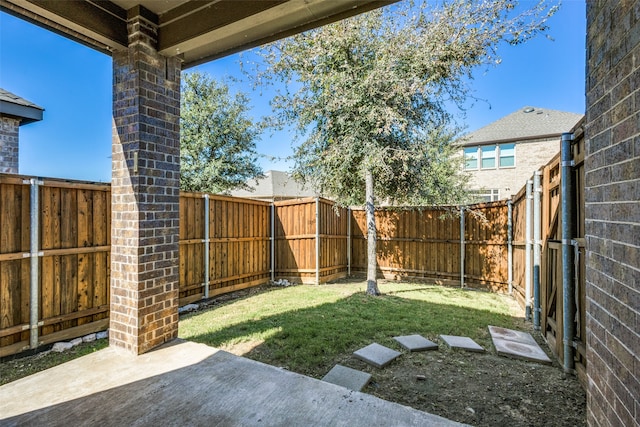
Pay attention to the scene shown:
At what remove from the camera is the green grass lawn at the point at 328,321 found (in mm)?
3461

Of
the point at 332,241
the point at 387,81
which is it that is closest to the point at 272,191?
the point at 332,241

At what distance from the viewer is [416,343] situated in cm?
Answer: 358

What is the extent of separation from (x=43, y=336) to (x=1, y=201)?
158cm

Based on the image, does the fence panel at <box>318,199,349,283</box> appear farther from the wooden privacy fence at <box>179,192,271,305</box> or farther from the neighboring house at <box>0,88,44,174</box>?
the neighboring house at <box>0,88,44,174</box>

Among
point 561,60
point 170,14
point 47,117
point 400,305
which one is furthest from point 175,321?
point 561,60

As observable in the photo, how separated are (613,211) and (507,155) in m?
16.3

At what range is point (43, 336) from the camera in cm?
354

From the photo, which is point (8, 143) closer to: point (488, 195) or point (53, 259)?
point (53, 259)

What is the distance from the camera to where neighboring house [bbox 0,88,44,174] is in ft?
18.8

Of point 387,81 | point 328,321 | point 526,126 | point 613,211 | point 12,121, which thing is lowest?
point 328,321

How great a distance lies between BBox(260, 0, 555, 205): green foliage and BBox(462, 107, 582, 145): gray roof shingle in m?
9.31

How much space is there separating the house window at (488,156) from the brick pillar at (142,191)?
52.8ft

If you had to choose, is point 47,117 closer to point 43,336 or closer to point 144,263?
point 43,336

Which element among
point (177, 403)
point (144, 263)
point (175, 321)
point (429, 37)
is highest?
point (429, 37)
